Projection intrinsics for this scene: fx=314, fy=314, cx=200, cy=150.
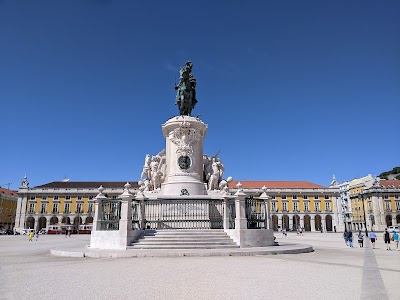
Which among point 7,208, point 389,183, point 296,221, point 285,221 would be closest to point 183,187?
point 296,221

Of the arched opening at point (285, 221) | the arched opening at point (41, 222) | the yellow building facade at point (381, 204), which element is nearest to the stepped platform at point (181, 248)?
the arched opening at point (285, 221)

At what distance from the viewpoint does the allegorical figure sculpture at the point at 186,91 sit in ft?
68.0

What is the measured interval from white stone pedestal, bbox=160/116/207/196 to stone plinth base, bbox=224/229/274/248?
16.8 ft

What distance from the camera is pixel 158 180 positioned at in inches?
767

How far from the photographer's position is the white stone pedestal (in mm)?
17938

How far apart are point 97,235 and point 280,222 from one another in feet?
229

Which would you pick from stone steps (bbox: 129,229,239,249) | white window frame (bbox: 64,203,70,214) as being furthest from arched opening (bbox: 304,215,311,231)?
stone steps (bbox: 129,229,239,249)

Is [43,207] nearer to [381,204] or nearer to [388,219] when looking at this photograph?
[381,204]

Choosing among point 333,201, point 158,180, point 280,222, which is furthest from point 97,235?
point 333,201

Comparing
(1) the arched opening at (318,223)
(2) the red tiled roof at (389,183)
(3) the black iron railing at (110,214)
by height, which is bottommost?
(1) the arched opening at (318,223)

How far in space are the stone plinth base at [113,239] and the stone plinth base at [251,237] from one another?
3897 mm

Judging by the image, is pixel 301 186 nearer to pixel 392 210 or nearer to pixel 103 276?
pixel 392 210

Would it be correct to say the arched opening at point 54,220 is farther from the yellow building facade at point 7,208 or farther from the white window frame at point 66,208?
the yellow building facade at point 7,208

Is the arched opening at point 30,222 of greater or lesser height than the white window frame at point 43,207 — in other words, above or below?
below
